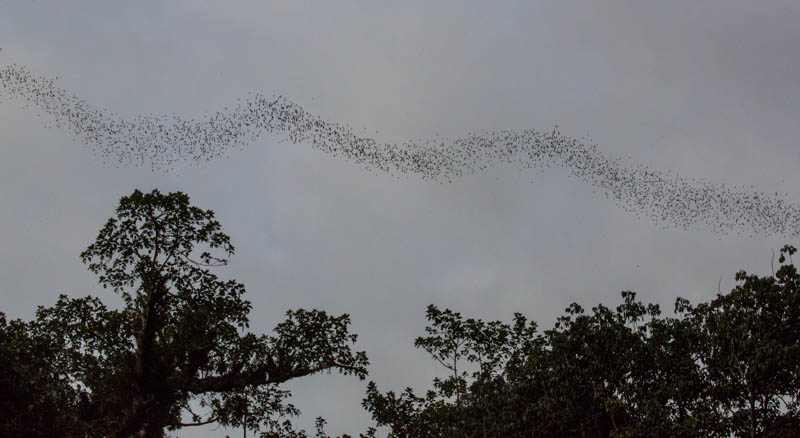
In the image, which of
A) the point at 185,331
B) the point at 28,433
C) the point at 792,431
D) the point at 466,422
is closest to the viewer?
the point at 792,431

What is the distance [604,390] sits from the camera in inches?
866

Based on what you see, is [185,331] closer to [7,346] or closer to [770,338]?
[7,346]

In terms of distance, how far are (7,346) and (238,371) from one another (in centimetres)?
668

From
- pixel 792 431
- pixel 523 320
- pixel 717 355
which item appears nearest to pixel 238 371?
pixel 523 320

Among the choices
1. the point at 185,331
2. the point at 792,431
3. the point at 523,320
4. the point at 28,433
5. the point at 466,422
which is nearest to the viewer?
the point at 792,431

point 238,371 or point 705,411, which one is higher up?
point 238,371

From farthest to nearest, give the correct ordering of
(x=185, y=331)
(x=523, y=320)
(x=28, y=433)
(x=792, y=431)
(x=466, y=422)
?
(x=523, y=320) → (x=466, y=422) → (x=28, y=433) → (x=185, y=331) → (x=792, y=431)

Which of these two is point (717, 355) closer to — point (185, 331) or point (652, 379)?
point (652, 379)

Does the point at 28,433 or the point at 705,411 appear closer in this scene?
the point at 705,411

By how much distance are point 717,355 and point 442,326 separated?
10007 mm

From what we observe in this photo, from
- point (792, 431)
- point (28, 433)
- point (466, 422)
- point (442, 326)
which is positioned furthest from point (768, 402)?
point (28, 433)

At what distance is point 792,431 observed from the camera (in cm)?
1992

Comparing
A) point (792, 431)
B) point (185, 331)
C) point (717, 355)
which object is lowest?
point (792, 431)

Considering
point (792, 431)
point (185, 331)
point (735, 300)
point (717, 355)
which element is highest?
point (185, 331)
